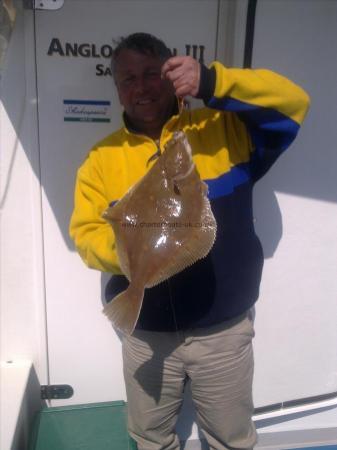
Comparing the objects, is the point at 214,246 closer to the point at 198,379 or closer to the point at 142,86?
the point at 198,379

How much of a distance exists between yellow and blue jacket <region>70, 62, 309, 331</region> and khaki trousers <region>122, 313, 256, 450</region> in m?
0.10

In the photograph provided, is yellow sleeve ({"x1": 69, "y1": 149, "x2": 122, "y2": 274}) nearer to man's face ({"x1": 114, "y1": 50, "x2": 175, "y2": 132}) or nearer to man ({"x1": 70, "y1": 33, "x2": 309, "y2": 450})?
man ({"x1": 70, "y1": 33, "x2": 309, "y2": 450})

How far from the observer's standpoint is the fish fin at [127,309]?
138 cm

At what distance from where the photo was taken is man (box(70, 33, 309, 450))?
167 centimetres

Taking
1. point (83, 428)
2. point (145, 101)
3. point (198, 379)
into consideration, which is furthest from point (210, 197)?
point (83, 428)

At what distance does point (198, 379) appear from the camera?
6.01ft

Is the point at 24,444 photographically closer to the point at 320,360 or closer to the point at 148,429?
the point at 148,429

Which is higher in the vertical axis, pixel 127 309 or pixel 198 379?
pixel 127 309

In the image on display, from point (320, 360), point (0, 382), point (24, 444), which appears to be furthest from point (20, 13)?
point (320, 360)

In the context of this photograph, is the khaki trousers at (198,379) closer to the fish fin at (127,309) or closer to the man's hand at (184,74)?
the fish fin at (127,309)

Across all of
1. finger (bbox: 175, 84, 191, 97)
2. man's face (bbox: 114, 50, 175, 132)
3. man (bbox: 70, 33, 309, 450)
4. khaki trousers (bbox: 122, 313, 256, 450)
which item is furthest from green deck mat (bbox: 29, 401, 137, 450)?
finger (bbox: 175, 84, 191, 97)

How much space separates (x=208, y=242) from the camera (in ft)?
4.39

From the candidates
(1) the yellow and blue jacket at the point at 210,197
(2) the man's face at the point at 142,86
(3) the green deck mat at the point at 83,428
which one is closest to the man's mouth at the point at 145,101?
(2) the man's face at the point at 142,86

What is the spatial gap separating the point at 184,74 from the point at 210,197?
1.69 ft
